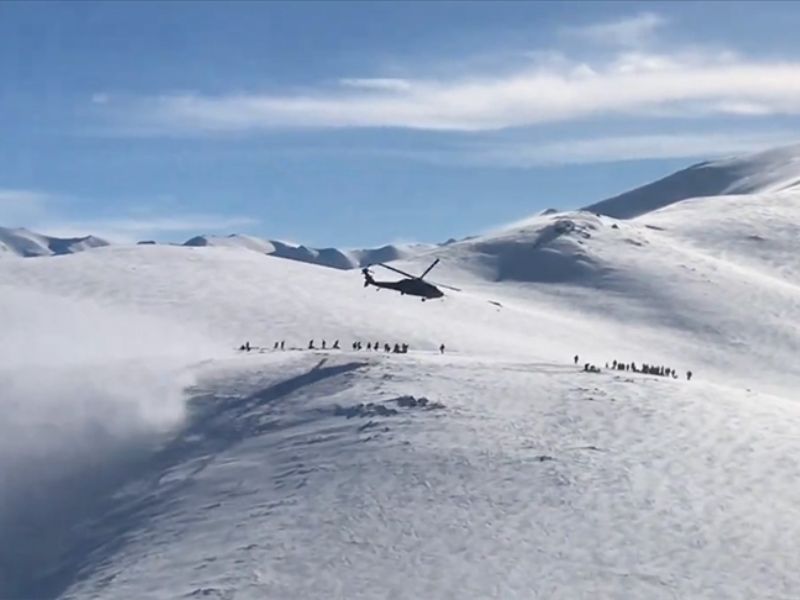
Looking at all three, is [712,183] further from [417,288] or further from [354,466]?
[354,466]

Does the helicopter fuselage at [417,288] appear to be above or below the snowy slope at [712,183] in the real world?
below

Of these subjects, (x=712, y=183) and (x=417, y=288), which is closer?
(x=417, y=288)

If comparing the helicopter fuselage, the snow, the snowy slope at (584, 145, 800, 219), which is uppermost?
the snowy slope at (584, 145, 800, 219)

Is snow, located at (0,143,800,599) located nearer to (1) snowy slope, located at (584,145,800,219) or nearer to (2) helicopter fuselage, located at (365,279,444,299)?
(2) helicopter fuselage, located at (365,279,444,299)

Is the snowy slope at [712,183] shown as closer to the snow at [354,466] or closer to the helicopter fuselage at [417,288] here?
the snow at [354,466]

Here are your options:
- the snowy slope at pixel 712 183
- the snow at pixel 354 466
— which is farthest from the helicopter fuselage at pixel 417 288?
the snowy slope at pixel 712 183

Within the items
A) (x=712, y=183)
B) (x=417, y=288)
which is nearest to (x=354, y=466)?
(x=417, y=288)

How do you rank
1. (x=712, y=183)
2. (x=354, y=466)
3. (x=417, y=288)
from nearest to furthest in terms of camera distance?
(x=354, y=466)
(x=417, y=288)
(x=712, y=183)

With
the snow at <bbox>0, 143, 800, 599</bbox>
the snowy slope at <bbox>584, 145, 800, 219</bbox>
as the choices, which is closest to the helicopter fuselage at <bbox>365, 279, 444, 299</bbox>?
the snow at <bbox>0, 143, 800, 599</bbox>

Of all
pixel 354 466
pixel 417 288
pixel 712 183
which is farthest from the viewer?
pixel 712 183
